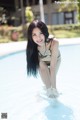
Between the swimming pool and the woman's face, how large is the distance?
114cm

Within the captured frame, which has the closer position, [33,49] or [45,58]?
[33,49]

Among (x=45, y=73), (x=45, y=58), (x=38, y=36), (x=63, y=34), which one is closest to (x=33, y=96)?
(x=45, y=73)

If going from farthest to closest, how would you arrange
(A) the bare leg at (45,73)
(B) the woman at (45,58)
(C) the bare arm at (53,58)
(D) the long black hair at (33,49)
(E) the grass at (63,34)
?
(E) the grass at (63,34)
(A) the bare leg at (45,73)
(C) the bare arm at (53,58)
(B) the woman at (45,58)
(D) the long black hair at (33,49)

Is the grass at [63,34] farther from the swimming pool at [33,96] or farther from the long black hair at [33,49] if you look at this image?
the long black hair at [33,49]

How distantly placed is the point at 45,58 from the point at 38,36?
79 cm

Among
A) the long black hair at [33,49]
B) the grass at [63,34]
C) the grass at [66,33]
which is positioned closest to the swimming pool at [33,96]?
the long black hair at [33,49]

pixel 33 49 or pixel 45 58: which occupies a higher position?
pixel 33 49

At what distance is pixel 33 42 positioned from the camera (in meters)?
5.60

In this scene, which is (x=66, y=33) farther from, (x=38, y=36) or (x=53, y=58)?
(x=38, y=36)

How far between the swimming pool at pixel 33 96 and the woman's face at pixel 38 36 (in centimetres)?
114

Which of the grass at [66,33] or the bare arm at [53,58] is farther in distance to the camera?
the grass at [66,33]

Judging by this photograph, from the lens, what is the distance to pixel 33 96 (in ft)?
23.0

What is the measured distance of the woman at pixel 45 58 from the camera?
5594mm

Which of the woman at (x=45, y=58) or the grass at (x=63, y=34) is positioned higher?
the woman at (x=45, y=58)
